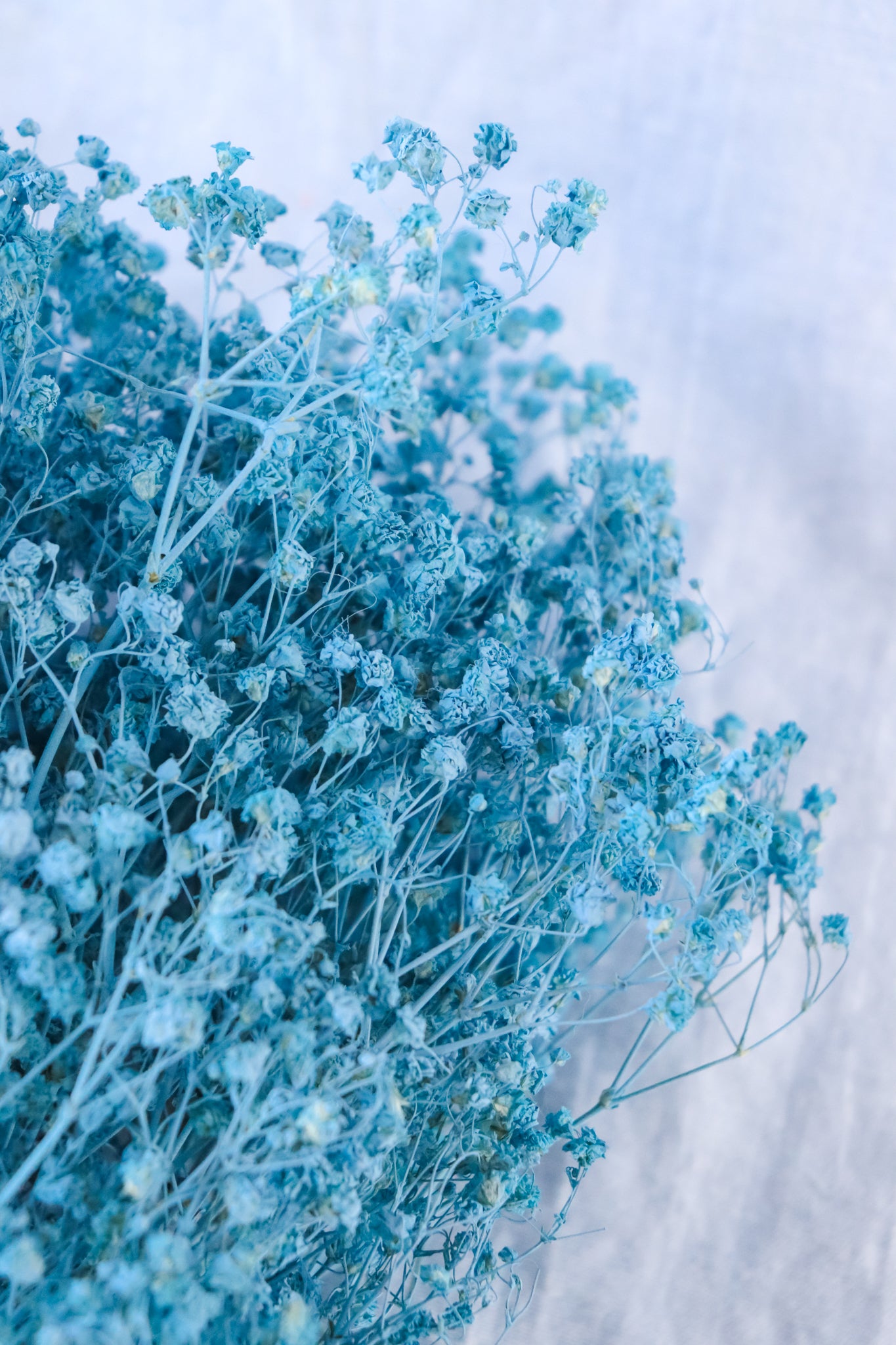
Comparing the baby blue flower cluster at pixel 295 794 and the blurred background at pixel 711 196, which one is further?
the blurred background at pixel 711 196

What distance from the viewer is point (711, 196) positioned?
0.90 m

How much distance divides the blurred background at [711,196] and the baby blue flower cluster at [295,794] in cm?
25

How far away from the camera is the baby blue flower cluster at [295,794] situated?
0.40 meters

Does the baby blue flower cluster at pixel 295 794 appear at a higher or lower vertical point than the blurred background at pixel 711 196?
lower

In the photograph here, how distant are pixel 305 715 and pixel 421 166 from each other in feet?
0.89

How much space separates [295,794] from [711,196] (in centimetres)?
68

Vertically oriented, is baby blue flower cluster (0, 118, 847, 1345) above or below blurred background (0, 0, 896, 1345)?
below

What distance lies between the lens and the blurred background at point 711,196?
2.81ft

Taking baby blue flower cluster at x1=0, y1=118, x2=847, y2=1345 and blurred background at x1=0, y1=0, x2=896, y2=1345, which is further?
blurred background at x1=0, y1=0, x2=896, y2=1345

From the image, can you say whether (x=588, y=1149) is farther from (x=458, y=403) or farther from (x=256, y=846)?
(x=458, y=403)

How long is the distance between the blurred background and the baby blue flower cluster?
254 mm

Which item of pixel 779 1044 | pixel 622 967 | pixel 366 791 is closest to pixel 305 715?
pixel 366 791

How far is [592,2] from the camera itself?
2.97 feet

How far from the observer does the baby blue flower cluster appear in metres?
0.40
